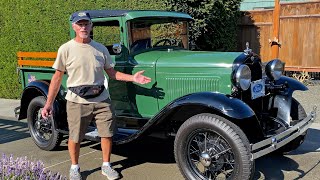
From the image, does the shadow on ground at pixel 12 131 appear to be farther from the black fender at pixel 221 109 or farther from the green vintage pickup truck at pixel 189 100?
the black fender at pixel 221 109

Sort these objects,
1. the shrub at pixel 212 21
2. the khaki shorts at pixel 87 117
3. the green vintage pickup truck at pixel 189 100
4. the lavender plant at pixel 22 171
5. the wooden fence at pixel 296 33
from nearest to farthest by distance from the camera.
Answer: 1. the lavender plant at pixel 22 171
2. the green vintage pickup truck at pixel 189 100
3. the khaki shorts at pixel 87 117
4. the shrub at pixel 212 21
5. the wooden fence at pixel 296 33

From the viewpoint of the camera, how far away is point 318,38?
1016 centimetres

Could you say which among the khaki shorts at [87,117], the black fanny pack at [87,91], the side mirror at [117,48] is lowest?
the khaki shorts at [87,117]

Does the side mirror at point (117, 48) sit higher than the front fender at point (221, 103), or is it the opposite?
the side mirror at point (117, 48)

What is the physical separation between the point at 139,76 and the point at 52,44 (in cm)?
568

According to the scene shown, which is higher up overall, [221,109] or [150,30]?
[150,30]

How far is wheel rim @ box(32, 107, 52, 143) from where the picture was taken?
17.5ft

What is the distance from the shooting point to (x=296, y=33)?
10.5 m

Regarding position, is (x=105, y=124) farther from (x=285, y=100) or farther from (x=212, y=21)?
(x=212, y=21)

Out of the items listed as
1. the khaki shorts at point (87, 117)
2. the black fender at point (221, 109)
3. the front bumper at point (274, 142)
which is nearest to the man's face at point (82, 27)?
the khaki shorts at point (87, 117)

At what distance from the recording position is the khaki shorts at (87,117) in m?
4.00

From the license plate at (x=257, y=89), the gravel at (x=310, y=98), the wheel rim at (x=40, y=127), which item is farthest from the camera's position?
the gravel at (x=310, y=98)

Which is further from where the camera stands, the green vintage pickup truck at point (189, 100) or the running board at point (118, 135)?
the running board at point (118, 135)

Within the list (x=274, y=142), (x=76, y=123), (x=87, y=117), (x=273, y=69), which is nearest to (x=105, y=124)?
(x=87, y=117)
